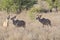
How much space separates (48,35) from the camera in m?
12.3

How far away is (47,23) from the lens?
19.2m

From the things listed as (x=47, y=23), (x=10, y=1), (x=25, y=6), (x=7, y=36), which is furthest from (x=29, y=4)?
(x=7, y=36)

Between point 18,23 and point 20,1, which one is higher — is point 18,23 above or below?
below

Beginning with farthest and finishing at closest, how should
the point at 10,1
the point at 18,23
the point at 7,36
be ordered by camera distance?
the point at 10,1, the point at 18,23, the point at 7,36

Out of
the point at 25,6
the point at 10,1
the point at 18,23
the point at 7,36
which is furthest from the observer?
the point at 25,6

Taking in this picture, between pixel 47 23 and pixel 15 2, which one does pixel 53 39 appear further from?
pixel 15 2

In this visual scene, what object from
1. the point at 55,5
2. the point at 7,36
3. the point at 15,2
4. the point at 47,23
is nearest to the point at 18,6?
the point at 15,2

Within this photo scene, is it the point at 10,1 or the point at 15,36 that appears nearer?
the point at 15,36

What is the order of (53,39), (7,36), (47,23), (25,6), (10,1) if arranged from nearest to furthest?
(53,39), (7,36), (47,23), (10,1), (25,6)

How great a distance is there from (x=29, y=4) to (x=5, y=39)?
100ft

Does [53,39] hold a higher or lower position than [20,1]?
lower

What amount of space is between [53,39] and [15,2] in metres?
29.1

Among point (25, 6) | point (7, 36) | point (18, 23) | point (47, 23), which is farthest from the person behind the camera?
point (25, 6)

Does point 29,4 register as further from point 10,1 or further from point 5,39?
point 5,39
